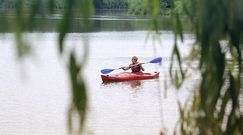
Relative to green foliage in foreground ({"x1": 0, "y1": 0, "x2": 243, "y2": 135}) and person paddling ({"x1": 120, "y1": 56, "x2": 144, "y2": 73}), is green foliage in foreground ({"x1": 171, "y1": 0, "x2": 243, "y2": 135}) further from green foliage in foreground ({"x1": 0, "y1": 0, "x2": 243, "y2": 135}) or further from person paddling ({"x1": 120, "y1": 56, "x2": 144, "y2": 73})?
person paddling ({"x1": 120, "y1": 56, "x2": 144, "y2": 73})

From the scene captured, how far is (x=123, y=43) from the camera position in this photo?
A: 127ft

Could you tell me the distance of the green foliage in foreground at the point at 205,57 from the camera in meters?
1.23

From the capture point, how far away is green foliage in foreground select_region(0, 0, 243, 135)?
1.23 metres

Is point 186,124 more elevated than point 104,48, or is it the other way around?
point 186,124

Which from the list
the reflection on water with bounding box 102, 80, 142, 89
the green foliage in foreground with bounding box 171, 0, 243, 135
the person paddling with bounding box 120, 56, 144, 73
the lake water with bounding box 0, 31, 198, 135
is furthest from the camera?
the reflection on water with bounding box 102, 80, 142, 89

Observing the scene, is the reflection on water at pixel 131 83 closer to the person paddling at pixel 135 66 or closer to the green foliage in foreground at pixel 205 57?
the person paddling at pixel 135 66

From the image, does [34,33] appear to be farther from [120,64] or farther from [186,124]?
[120,64]

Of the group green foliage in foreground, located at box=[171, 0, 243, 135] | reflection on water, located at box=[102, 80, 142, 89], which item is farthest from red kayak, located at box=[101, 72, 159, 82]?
green foliage in foreground, located at box=[171, 0, 243, 135]

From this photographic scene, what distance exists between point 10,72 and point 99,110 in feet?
24.7

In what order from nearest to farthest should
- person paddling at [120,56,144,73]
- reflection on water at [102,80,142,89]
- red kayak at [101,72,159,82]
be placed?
person paddling at [120,56,144,73]
reflection on water at [102,80,142,89]
red kayak at [101,72,159,82]

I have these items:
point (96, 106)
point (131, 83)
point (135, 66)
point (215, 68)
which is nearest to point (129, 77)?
point (131, 83)

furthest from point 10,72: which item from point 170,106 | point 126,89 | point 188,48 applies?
point 188,48

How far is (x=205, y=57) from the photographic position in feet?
4.74

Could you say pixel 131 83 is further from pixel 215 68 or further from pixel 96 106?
pixel 215 68
